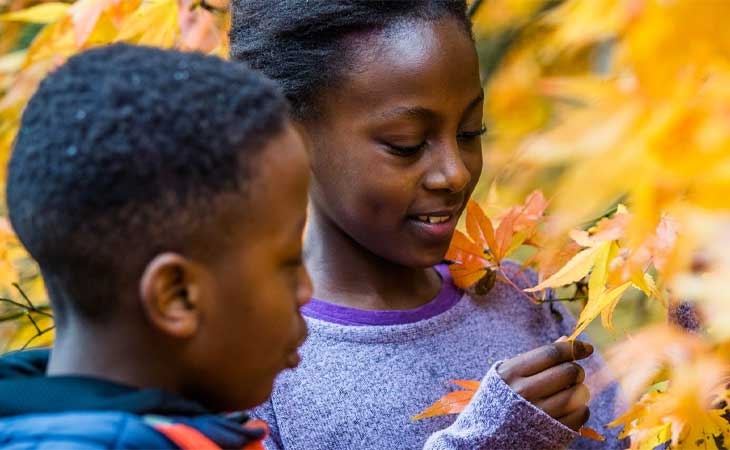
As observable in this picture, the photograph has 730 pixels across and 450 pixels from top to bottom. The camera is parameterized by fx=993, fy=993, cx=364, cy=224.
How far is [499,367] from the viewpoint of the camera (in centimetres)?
117

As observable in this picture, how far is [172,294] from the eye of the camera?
0.85 m

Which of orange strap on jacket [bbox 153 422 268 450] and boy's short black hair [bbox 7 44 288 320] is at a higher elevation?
boy's short black hair [bbox 7 44 288 320]

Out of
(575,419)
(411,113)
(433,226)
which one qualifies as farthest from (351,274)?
(575,419)

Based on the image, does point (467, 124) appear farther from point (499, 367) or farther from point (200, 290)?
point (200, 290)

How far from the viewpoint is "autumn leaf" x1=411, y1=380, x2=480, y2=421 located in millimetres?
1233

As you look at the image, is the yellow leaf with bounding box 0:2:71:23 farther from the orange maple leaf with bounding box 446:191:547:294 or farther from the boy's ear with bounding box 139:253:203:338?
the boy's ear with bounding box 139:253:203:338

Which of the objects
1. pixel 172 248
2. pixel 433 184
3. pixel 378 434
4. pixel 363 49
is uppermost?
pixel 172 248

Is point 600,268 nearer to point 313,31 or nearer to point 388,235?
point 388,235

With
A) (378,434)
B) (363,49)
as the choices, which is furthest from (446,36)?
(378,434)

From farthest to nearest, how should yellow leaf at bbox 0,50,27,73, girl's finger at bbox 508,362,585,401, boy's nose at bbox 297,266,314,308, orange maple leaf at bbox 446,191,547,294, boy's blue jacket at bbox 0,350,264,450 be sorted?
1. yellow leaf at bbox 0,50,27,73
2. orange maple leaf at bbox 446,191,547,294
3. girl's finger at bbox 508,362,585,401
4. boy's nose at bbox 297,266,314,308
5. boy's blue jacket at bbox 0,350,264,450

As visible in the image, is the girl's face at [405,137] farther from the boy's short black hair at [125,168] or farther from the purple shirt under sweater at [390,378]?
the boy's short black hair at [125,168]

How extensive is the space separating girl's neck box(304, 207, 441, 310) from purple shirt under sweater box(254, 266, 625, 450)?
0.09 ft

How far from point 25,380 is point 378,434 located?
538mm

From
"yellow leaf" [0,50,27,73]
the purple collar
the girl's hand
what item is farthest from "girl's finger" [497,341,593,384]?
"yellow leaf" [0,50,27,73]
